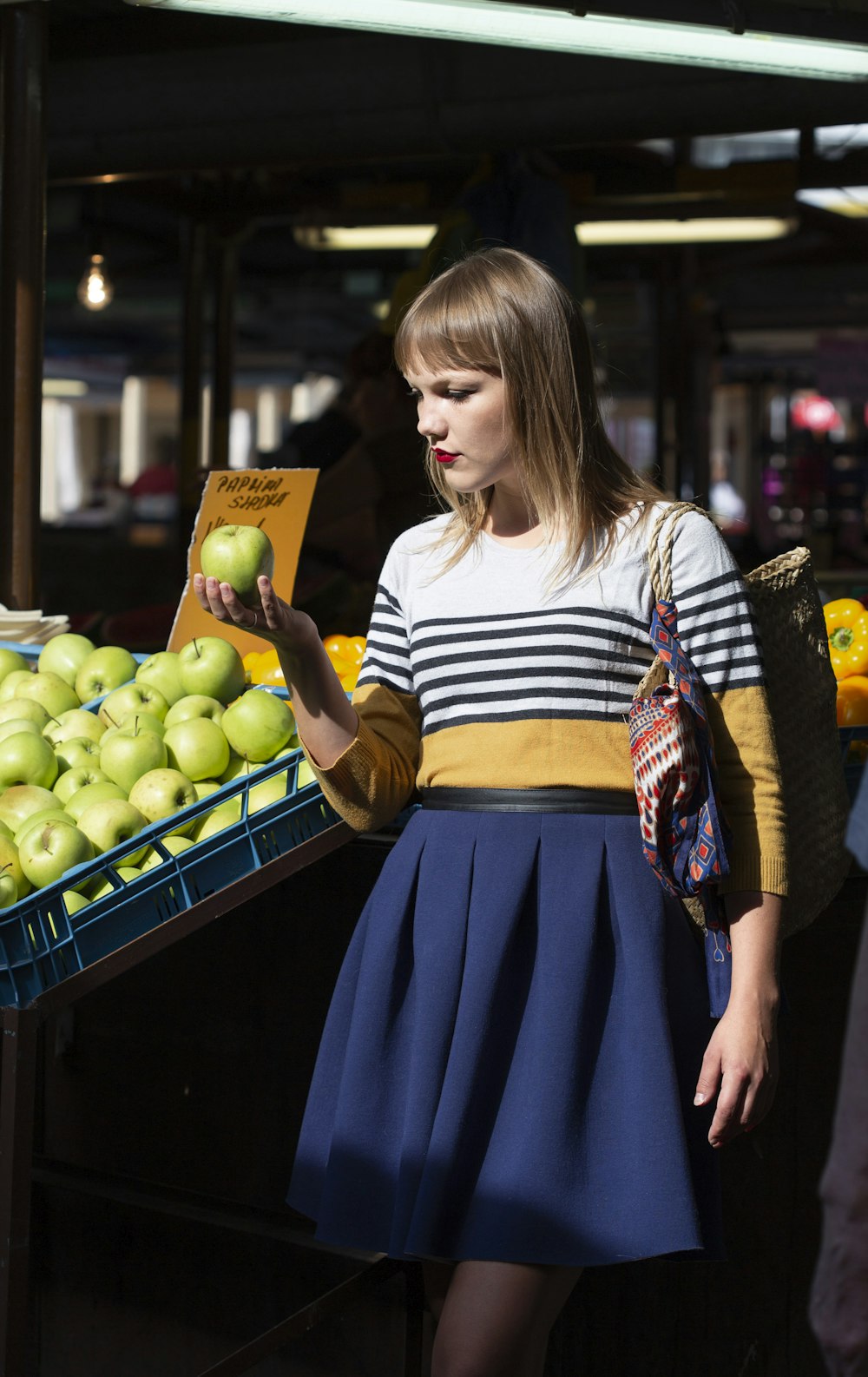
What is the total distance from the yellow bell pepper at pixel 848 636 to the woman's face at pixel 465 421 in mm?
1078

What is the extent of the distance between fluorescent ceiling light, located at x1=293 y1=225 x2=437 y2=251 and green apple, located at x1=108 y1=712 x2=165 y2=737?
16.4 feet

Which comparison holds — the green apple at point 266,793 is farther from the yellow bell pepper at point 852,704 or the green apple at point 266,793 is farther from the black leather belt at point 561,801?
the yellow bell pepper at point 852,704

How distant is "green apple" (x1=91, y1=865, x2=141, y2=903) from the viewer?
1.98m

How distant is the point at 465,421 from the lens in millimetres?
1850

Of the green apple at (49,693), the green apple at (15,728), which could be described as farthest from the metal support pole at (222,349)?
the green apple at (15,728)

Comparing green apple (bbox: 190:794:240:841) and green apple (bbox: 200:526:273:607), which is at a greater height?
green apple (bbox: 200:526:273:607)

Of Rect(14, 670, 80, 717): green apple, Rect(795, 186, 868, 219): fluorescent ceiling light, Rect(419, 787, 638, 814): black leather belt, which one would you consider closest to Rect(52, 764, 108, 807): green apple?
Rect(14, 670, 80, 717): green apple

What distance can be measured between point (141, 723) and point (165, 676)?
0.56 feet

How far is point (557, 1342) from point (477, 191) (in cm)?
366

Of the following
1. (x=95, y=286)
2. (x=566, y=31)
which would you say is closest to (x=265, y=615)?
(x=566, y=31)

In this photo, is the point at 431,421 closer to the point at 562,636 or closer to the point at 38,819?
the point at 562,636

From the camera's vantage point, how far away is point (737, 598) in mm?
1821

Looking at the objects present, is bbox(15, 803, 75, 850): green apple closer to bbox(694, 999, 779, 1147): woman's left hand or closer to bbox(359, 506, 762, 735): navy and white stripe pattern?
bbox(359, 506, 762, 735): navy and white stripe pattern

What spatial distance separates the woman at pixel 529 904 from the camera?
1742 millimetres
